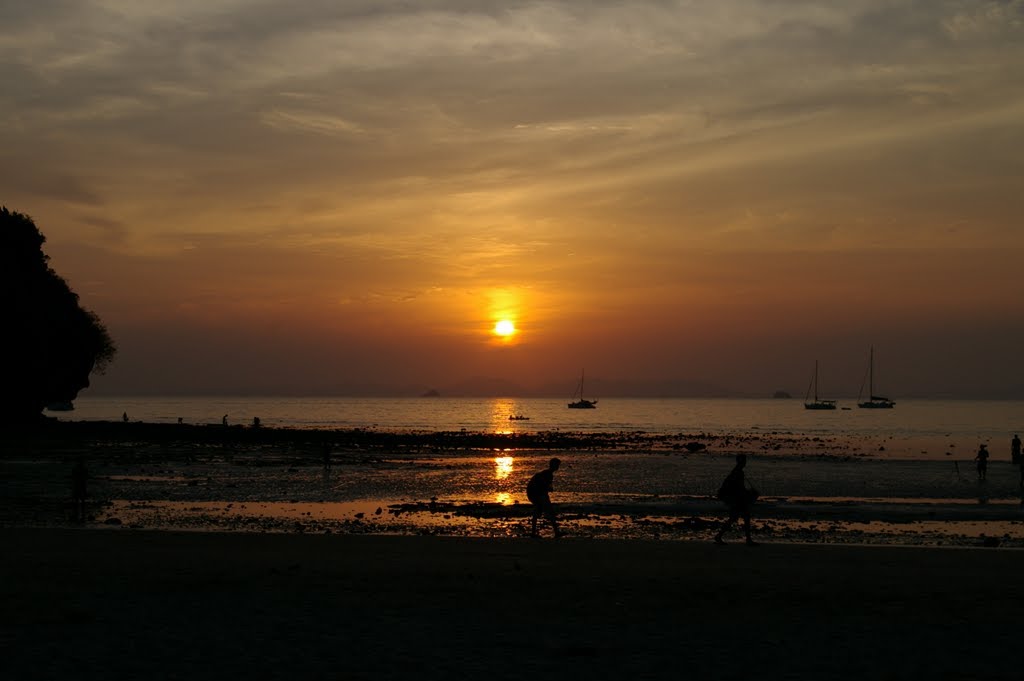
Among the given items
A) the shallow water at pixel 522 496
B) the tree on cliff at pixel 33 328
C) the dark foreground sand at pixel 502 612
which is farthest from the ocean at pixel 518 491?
the tree on cliff at pixel 33 328

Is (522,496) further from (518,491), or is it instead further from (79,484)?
(79,484)

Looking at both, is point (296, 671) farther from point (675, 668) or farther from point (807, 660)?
point (807, 660)

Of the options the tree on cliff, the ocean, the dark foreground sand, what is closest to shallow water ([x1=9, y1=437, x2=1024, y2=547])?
the ocean

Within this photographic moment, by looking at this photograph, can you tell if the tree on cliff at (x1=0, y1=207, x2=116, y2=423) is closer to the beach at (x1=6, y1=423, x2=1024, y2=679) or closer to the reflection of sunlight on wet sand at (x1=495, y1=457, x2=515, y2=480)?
the reflection of sunlight on wet sand at (x1=495, y1=457, x2=515, y2=480)

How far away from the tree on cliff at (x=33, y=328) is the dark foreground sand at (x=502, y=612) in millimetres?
75413

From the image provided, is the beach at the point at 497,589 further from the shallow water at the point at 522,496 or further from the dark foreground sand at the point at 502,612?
the shallow water at the point at 522,496

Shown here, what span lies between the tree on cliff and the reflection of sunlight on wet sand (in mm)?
47465

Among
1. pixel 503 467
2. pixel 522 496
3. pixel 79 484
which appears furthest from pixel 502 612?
pixel 503 467

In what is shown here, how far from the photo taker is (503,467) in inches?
2322

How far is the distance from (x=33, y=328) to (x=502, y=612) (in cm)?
8651

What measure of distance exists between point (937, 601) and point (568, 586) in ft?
17.5

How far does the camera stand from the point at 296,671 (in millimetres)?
9766

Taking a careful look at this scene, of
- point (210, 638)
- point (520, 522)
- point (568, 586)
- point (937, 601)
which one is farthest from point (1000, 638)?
point (520, 522)

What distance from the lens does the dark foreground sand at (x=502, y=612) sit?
10.1 metres
